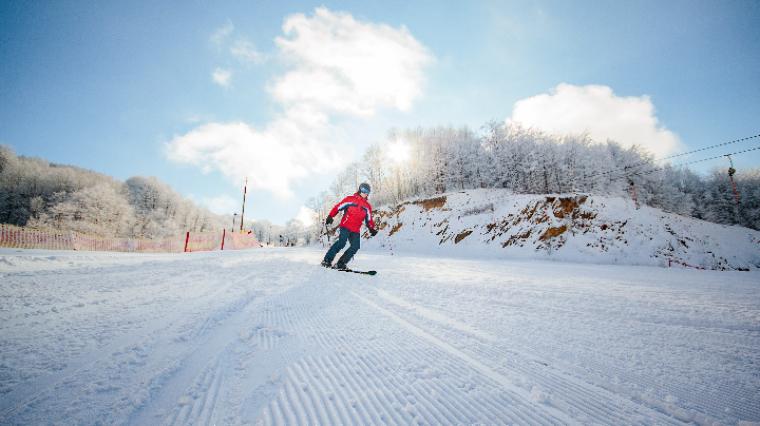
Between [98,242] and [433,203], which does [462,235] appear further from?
[98,242]

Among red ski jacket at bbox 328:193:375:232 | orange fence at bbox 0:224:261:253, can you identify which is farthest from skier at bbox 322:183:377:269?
orange fence at bbox 0:224:261:253

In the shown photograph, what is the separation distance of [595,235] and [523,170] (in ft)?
82.6

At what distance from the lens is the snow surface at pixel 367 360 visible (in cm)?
105

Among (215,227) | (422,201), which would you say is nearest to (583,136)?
(422,201)

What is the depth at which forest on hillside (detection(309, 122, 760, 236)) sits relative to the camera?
125ft

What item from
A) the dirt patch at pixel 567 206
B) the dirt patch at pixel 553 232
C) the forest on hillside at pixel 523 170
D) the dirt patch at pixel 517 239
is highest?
the forest on hillside at pixel 523 170

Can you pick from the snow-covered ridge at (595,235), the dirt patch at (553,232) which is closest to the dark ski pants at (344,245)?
the snow-covered ridge at (595,235)

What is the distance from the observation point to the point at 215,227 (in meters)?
97.6

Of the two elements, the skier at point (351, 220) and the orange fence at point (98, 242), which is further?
the orange fence at point (98, 242)

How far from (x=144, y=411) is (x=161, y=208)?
93188mm

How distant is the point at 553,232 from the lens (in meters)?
16.1

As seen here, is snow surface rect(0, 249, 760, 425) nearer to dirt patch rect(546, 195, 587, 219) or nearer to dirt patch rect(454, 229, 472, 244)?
dirt patch rect(546, 195, 587, 219)

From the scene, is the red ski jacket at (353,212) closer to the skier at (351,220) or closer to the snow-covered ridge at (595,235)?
the skier at (351,220)

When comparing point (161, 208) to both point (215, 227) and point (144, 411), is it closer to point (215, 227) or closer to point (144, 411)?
point (215, 227)
